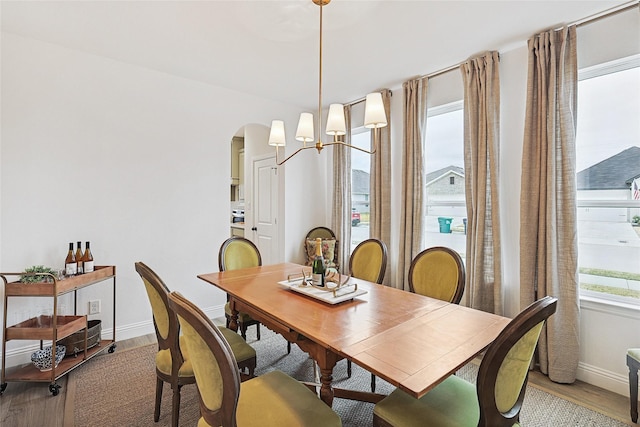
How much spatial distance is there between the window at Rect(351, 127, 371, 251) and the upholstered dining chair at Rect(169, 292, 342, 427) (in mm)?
3097

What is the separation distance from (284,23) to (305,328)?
2192 millimetres

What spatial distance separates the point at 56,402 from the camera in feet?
7.01

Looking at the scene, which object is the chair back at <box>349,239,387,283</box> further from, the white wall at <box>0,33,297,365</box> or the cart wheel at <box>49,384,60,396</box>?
the cart wheel at <box>49,384,60,396</box>

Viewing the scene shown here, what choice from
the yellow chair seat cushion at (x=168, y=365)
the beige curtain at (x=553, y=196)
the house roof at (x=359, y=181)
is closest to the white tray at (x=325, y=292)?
the yellow chair seat cushion at (x=168, y=365)

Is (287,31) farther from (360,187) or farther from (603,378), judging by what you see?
(603,378)

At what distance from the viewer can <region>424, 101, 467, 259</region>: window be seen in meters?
3.29

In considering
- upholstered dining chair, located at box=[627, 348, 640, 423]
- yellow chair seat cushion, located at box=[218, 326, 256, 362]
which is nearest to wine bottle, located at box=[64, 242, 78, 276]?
yellow chair seat cushion, located at box=[218, 326, 256, 362]

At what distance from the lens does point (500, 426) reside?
1124mm

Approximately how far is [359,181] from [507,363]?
3529mm

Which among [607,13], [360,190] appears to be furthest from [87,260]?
[607,13]

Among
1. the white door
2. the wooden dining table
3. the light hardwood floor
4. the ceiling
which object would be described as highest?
the ceiling

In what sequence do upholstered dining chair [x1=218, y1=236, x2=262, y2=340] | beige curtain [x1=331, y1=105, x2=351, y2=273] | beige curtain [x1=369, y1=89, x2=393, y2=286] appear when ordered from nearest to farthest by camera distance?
1. upholstered dining chair [x1=218, y1=236, x2=262, y2=340]
2. beige curtain [x1=369, y1=89, x2=393, y2=286]
3. beige curtain [x1=331, y1=105, x2=351, y2=273]

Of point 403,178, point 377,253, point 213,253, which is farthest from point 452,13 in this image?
point 213,253

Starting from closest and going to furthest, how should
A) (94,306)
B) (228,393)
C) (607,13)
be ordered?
1. (228,393)
2. (607,13)
3. (94,306)
